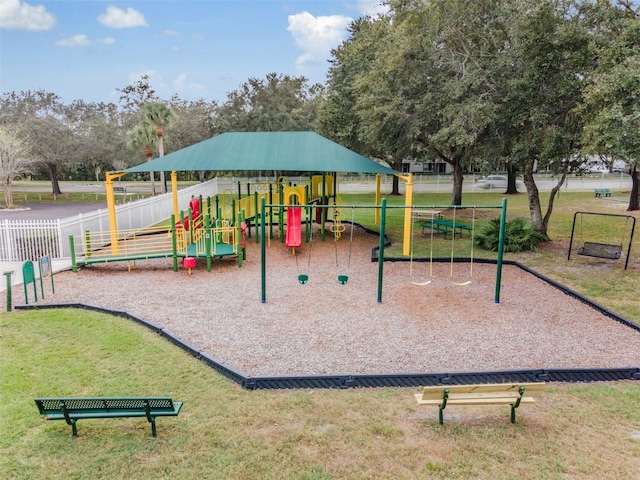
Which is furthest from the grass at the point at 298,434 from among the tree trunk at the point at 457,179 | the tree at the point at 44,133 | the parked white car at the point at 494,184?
the parked white car at the point at 494,184

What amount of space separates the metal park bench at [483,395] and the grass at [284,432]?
0.32 m

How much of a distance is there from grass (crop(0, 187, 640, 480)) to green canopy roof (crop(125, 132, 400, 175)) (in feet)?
29.2

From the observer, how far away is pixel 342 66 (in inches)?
1199

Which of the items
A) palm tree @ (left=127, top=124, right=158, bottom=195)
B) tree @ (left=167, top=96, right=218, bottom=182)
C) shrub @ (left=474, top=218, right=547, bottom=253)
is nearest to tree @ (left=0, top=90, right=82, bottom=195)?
palm tree @ (left=127, top=124, right=158, bottom=195)

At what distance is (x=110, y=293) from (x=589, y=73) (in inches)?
566

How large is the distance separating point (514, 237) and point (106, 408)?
47.6 feet

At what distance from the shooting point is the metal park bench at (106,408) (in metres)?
4.94

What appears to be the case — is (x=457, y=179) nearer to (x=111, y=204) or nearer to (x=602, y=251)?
(x=602, y=251)

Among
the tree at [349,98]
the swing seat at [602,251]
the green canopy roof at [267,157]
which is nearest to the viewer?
the swing seat at [602,251]

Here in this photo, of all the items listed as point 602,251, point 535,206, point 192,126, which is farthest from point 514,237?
point 192,126

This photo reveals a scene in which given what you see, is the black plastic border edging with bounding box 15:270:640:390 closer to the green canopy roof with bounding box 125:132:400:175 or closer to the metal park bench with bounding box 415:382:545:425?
the metal park bench with bounding box 415:382:545:425

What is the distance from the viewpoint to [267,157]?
15711 millimetres

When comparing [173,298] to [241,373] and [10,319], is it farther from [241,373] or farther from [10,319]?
[241,373]

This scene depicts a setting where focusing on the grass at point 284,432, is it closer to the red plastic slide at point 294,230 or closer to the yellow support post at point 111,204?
the yellow support post at point 111,204
